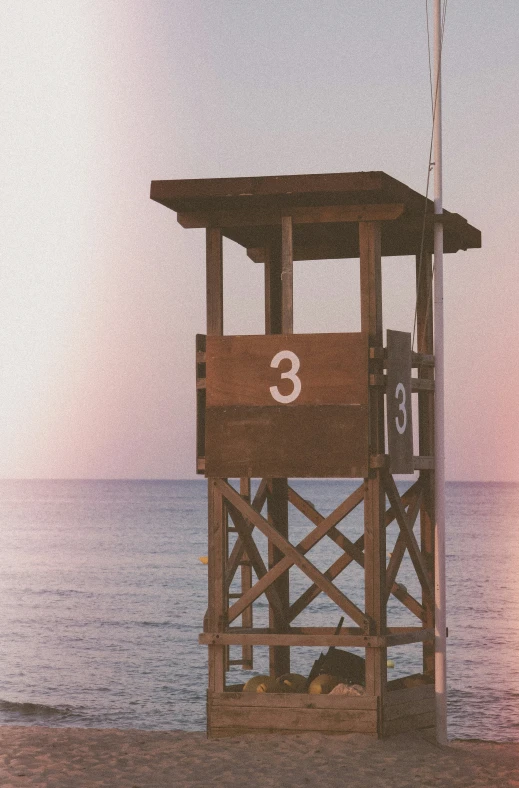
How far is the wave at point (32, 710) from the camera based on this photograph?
3117 centimetres

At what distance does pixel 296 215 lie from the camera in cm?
1571

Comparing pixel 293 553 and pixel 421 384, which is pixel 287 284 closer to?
pixel 421 384

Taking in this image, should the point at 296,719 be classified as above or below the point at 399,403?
below

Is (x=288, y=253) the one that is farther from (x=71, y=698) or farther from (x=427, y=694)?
(x=71, y=698)

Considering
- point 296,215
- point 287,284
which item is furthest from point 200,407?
point 296,215

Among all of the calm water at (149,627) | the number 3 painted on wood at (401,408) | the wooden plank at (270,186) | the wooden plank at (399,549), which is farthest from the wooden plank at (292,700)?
the calm water at (149,627)

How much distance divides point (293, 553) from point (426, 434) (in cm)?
299

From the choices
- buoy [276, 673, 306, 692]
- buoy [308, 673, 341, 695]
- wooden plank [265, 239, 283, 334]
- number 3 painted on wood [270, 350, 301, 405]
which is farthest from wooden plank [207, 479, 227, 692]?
wooden plank [265, 239, 283, 334]

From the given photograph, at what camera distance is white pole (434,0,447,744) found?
1584 cm

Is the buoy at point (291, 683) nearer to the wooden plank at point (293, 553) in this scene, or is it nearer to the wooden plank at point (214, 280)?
the wooden plank at point (293, 553)

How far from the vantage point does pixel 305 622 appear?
186 feet

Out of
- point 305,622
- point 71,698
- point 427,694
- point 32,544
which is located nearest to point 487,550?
point 32,544

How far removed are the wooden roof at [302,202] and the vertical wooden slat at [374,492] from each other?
341 millimetres

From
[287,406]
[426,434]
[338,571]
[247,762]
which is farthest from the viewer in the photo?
[426,434]
